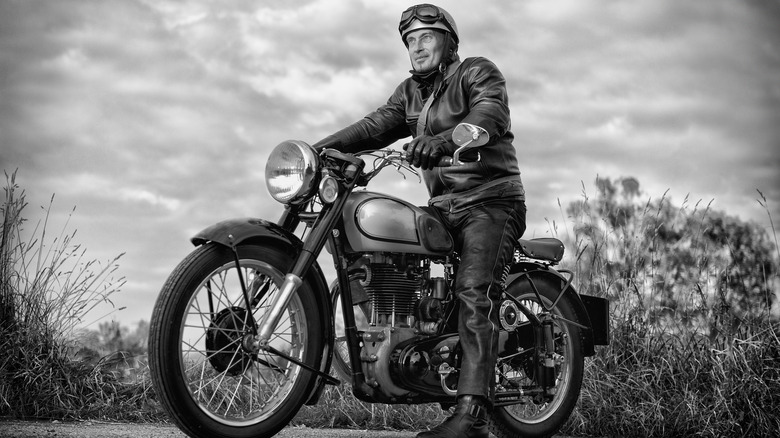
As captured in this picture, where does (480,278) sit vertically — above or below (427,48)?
below

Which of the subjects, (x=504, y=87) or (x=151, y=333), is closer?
(x=151, y=333)

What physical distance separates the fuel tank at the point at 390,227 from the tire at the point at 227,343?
14.0 inches

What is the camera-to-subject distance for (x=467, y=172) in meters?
4.36

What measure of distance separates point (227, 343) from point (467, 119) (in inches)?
60.7

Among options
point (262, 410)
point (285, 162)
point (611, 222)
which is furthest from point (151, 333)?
point (611, 222)

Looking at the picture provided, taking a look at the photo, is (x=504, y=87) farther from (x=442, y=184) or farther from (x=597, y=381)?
(x=597, y=381)

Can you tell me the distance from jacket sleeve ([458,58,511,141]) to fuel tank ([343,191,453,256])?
0.52 m

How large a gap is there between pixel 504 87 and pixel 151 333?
2.16 metres

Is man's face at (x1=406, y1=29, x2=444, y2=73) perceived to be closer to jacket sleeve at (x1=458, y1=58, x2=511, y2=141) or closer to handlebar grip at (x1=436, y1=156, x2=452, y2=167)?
jacket sleeve at (x1=458, y1=58, x2=511, y2=141)

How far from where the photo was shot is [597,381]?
577 cm

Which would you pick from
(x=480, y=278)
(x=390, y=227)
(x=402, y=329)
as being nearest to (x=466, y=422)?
(x=402, y=329)

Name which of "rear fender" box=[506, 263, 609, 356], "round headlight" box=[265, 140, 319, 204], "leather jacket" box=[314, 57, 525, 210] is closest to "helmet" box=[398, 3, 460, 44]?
"leather jacket" box=[314, 57, 525, 210]

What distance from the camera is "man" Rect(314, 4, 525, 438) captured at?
405 centimetres

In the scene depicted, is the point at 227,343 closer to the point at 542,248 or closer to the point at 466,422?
the point at 466,422
